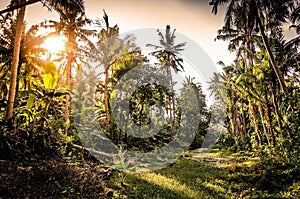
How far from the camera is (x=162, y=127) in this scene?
90.0 ft

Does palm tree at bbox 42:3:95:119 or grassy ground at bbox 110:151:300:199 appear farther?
palm tree at bbox 42:3:95:119

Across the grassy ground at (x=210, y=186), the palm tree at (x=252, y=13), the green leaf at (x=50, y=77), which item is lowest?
the grassy ground at (x=210, y=186)

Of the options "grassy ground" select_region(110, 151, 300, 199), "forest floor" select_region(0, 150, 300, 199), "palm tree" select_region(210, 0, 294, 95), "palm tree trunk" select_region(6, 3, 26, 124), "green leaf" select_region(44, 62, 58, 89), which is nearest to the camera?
"forest floor" select_region(0, 150, 300, 199)

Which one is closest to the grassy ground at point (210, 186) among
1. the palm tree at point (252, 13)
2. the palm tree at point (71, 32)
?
the palm tree at point (252, 13)

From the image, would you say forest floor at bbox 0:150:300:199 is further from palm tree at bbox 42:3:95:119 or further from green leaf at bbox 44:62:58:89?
palm tree at bbox 42:3:95:119

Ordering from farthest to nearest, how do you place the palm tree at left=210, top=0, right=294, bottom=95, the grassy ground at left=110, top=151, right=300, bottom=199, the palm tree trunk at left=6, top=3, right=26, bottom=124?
the palm tree at left=210, top=0, right=294, bottom=95
the palm tree trunk at left=6, top=3, right=26, bottom=124
the grassy ground at left=110, top=151, right=300, bottom=199

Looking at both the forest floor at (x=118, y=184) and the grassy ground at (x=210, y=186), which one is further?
the grassy ground at (x=210, y=186)

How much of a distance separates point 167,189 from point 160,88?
17506mm

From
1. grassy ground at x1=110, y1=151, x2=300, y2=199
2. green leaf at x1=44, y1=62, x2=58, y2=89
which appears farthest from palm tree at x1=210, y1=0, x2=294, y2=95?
green leaf at x1=44, y1=62, x2=58, y2=89

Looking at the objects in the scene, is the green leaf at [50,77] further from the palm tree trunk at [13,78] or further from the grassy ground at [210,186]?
the grassy ground at [210,186]

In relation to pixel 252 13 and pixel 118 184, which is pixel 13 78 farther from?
pixel 252 13

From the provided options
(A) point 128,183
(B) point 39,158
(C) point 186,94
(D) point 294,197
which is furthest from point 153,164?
(C) point 186,94

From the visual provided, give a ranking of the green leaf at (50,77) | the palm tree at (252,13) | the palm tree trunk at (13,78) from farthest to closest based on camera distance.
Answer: the palm tree at (252,13) < the green leaf at (50,77) < the palm tree trunk at (13,78)

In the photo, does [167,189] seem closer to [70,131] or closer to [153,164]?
[153,164]
